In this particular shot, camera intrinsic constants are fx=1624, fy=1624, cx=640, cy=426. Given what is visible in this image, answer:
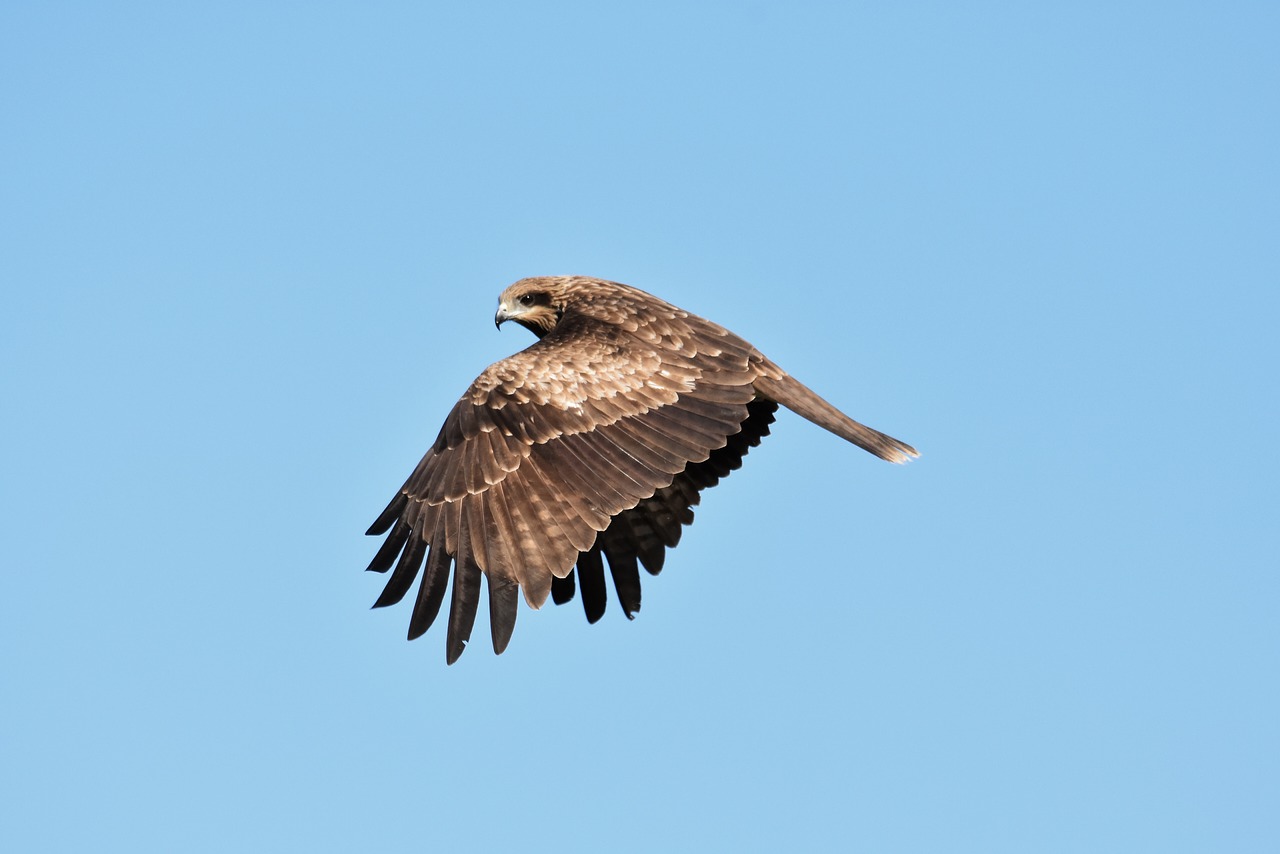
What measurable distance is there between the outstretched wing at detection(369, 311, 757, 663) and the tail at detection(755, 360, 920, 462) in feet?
0.66

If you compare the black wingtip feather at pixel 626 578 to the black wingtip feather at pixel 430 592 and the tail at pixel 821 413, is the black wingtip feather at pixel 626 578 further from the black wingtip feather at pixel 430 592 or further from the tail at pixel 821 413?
the black wingtip feather at pixel 430 592

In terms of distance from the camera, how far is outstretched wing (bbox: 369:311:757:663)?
8.87m

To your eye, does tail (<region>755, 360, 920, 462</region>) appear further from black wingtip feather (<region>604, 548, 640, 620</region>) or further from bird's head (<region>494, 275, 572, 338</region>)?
bird's head (<region>494, 275, 572, 338</region>)

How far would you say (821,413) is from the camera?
1056 cm

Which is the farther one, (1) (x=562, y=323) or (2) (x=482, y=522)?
(1) (x=562, y=323)

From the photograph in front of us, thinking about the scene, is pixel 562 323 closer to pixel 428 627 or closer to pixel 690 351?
pixel 690 351

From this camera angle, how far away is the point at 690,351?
33.6 feet

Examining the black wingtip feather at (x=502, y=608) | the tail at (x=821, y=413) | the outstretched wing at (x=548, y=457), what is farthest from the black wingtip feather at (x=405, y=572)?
the tail at (x=821, y=413)

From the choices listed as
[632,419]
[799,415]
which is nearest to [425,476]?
[632,419]

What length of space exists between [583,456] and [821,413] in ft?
6.47

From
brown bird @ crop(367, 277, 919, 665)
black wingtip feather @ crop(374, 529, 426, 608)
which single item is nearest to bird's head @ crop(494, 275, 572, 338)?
brown bird @ crop(367, 277, 919, 665)

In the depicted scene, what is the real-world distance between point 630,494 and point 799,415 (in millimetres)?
1878

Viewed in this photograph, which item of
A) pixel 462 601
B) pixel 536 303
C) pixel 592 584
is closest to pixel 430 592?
pixel 462 601

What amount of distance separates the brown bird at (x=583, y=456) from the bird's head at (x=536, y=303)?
0.74 meters
